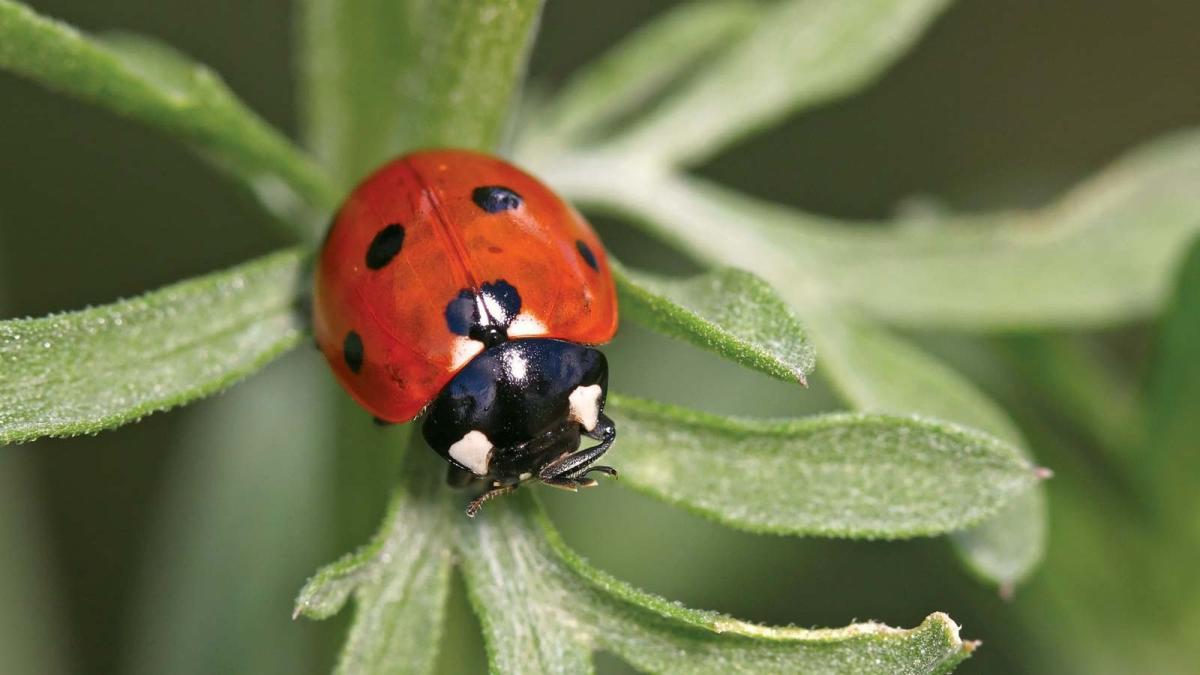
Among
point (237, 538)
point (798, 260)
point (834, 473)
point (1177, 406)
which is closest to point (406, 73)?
point (798, 260)

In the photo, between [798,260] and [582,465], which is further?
[798,260]

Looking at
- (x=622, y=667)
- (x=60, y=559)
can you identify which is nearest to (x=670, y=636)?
(x=622, y=667)

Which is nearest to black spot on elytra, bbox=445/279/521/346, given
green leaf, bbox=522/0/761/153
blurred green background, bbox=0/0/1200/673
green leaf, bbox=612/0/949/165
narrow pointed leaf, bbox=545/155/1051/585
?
blurred green background, bbox=0/0/1200/673

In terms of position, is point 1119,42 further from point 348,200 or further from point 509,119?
point 348,200

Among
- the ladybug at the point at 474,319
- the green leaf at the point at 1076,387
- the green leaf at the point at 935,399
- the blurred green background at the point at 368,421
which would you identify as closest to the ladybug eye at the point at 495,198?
the ladybug at the point at 474,319

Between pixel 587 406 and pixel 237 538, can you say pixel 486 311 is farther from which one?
pixel 237 538

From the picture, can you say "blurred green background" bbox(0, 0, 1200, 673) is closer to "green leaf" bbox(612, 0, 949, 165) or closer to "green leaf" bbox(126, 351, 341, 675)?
"green leaf" bbox(126, 351, 341, 675)
